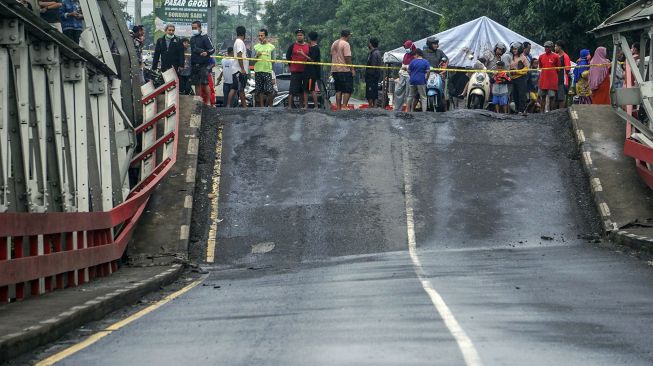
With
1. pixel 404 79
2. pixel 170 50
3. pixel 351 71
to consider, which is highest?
pixel 170 50

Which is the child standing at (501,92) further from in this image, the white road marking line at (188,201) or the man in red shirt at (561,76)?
the white road marking line at (188,201)

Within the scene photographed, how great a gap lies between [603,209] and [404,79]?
39.7 feet

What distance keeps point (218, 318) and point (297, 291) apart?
2400mm

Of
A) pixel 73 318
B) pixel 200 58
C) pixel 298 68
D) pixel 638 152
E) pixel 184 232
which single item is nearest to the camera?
pixel 73 318

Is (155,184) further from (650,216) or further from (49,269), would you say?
(650,216)

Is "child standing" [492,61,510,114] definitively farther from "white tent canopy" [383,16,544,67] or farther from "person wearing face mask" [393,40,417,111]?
"white tent canopy" [383,16,544,67]

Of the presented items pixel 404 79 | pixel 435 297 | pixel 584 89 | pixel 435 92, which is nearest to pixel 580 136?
pixel 584 89

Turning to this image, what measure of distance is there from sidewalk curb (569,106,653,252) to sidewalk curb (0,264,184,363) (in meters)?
7.32

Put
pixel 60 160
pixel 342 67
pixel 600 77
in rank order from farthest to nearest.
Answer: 1. pixel 342 67
2. pixel 600 77
3. pixel 60 160

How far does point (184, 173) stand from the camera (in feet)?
72.6

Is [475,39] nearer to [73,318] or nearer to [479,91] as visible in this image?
[479,91]

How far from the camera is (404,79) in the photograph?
32250 mm

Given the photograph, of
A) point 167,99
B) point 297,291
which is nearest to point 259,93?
point 167,99

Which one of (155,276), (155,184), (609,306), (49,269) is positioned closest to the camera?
(609,306)
